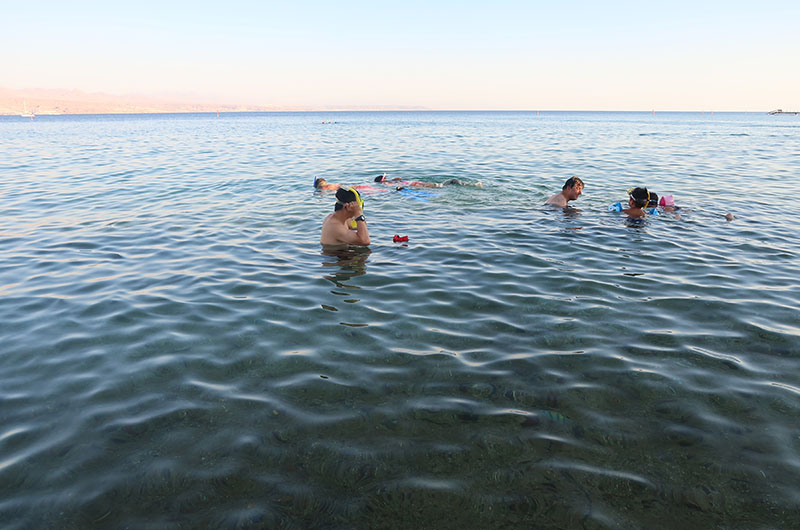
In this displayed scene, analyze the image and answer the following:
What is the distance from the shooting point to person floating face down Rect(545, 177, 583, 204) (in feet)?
41.8

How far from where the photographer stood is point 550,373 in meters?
5.02

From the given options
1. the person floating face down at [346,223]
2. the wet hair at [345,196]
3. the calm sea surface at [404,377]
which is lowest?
the calm sea surface at [404,377]

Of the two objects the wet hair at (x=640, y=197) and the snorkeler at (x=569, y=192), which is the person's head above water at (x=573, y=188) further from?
the wet hair at (x=640, y=197)

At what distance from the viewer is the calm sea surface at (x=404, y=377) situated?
11.1ft

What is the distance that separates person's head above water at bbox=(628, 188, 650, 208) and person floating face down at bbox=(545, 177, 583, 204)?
4.60 feet

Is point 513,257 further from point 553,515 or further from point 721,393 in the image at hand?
point 553,515

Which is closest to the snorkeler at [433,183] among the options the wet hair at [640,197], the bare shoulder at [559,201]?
the bare shoulder at [559,201]

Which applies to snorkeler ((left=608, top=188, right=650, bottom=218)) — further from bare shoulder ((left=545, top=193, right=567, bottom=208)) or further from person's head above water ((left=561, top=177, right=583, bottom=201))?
bare shoulder ((left=545, top=193, right=567, bottom=208))

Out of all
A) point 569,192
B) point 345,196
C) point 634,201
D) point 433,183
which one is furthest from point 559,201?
point 345,196

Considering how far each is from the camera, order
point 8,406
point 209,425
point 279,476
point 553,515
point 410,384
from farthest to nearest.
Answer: point 410,384 < point 8,406 < point 209,425 < point 279,476 < point 553,515

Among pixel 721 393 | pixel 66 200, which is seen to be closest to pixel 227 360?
pixel 721 393

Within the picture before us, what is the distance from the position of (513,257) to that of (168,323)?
6449 mm

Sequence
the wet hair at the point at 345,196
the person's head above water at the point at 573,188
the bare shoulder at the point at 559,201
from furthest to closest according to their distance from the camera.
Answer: the bare shoulder at the point at 559,201 → the person's head above water at the point at 573,188 → the wet hair at the point at 345,196

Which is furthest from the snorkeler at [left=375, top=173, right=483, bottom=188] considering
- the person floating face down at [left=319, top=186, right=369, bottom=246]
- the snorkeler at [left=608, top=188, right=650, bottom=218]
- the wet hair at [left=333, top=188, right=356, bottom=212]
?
the wet hair at [left=333, top=188, right=356, bottom=212]
